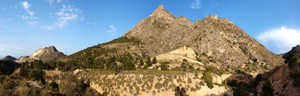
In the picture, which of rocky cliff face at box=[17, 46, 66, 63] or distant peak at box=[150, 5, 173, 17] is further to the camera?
distant peak at box=[150, 5, 173, 17]

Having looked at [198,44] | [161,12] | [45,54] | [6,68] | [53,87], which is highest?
[161,12]

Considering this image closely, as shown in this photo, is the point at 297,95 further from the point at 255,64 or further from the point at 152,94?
the point at 255,64

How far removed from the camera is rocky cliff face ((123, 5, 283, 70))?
105m

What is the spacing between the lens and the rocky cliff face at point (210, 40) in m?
105

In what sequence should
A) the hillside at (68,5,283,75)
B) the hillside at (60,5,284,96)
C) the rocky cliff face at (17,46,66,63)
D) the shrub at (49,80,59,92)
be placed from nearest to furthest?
the shrub at (49,80,59,92)
the hillside at (60,5,284,96)
the hillside at (68,5,283,75)
the rocky cliff face at (17,46,66,63)

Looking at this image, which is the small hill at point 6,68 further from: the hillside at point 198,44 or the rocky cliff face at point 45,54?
the rocky cliff face at point 45,54

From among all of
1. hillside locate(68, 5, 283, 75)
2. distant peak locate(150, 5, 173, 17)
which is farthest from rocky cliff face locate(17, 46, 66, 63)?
distant peak locate(150, 5, 173, 17)

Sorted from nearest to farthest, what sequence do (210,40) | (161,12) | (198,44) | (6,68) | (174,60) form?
(6,68)
(174,60)
(210,40)
(198,44)
(161,12)

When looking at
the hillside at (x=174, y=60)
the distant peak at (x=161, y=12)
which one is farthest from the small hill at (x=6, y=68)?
the distant peak at (x=161, y=12)

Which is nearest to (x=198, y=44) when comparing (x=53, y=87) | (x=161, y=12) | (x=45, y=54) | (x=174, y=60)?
(x=174, y=60)

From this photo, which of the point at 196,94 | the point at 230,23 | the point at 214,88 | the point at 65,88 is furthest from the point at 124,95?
the point at 230,23

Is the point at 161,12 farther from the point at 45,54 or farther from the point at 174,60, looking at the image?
the point at 45,54

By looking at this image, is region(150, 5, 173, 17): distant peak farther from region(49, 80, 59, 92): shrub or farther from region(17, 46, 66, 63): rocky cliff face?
region(49, 80, 59, 92): shrub

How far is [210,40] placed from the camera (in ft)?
386
